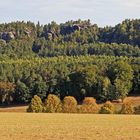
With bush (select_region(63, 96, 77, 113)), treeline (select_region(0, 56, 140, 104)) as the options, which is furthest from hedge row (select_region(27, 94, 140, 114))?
treeline (select_region(0, 56, 140, 104))

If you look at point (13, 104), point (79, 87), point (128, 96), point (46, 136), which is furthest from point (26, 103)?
point (46, 136)

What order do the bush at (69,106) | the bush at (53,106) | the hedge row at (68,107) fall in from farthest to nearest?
the bush at (53,106), the bush at (69,106), the hedge row at (68,107)

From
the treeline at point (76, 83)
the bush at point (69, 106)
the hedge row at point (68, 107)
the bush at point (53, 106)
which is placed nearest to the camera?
the hedge row at point (68, 107)

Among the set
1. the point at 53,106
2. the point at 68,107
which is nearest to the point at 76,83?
the point at 68,107

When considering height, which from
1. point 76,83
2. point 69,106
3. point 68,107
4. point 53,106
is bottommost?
point 68,107

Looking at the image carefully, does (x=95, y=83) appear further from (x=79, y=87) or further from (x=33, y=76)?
(x=33, y=76)

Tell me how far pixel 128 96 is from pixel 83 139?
4581 inches

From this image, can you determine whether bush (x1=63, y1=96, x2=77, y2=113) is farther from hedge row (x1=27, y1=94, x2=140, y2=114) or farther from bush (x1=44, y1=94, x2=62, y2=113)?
bush (x1=44, y1=94, x2=62, y2=113)

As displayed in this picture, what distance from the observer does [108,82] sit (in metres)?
153

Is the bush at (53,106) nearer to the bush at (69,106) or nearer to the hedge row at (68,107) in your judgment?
the hedge row at (68,107)

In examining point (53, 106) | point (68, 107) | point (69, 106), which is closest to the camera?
point (53, 106)

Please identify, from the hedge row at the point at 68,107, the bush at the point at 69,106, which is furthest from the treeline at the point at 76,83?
the hedge row at the point at 68,107

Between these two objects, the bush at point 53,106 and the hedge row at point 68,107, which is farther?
the bush at point 53,106

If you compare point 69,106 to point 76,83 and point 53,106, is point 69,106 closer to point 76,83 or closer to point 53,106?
point 53,106
